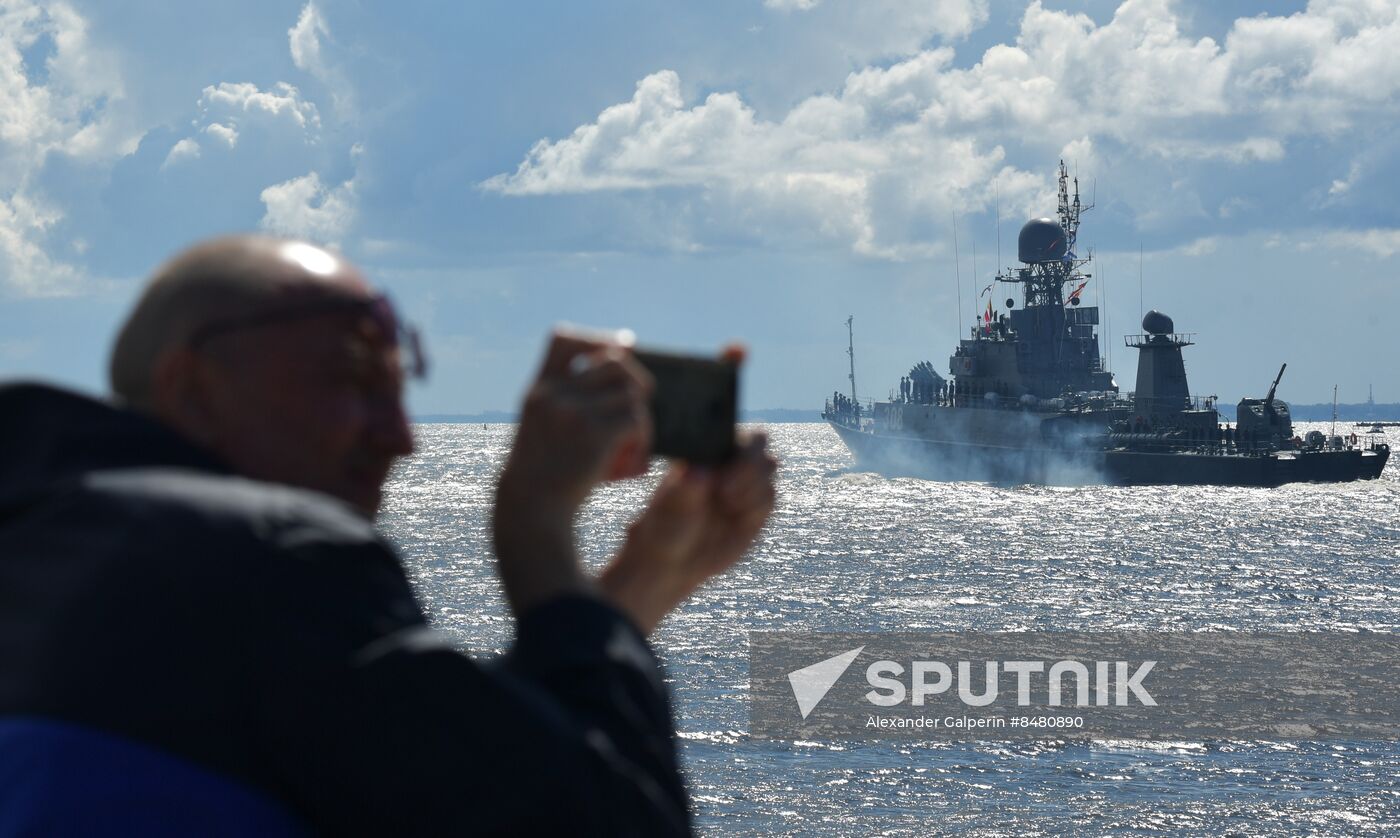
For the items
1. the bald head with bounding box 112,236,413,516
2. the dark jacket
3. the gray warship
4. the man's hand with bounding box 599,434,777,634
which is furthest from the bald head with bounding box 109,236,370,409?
the gray warship

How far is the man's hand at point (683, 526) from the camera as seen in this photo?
1726 mm

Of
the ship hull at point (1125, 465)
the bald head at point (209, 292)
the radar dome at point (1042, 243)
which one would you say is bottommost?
the ship hull at point (1125, 465)

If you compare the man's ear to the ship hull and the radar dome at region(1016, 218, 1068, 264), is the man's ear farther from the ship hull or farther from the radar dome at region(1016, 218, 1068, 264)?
the radar dome at region(1016, 218, 1068, 264)

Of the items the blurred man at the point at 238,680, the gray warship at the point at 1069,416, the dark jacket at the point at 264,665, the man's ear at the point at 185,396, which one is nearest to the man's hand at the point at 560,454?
the blurred man at the point at 238,680

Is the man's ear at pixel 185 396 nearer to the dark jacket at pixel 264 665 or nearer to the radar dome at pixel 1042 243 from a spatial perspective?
the dark jacket at pixel 264 665

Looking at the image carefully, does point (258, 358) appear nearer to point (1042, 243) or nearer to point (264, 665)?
point (264, 665)

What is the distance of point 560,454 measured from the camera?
143 centimetres

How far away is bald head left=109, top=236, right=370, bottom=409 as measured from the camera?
138cm

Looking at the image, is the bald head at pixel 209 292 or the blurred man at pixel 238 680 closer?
the blurred man at pixel 238 680

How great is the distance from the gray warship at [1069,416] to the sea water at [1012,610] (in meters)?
2.74

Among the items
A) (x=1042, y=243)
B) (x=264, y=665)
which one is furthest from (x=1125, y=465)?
(x=264, y=665)

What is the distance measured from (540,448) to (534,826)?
0.40 metres

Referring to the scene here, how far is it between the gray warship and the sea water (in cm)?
274

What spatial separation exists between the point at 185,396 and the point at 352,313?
19 centimetres
